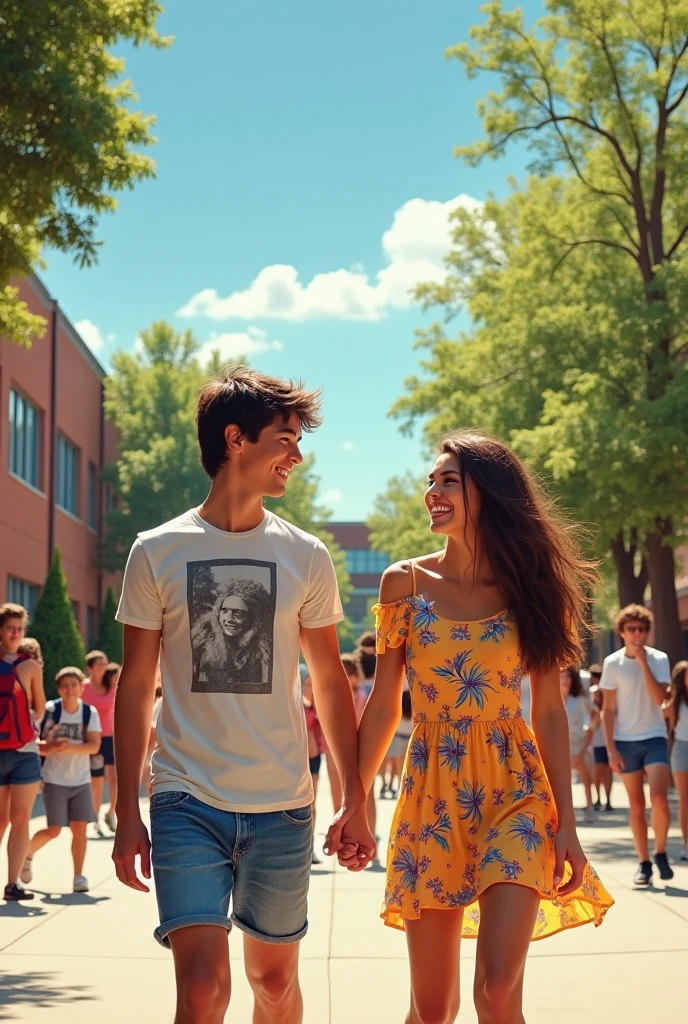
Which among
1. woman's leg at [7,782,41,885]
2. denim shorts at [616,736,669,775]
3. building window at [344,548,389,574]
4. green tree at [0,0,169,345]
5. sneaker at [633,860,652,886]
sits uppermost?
building window at [344,548,389,574]

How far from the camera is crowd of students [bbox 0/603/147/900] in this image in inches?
409

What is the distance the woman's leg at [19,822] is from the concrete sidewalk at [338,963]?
330 mm

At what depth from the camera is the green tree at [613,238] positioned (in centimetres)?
2100

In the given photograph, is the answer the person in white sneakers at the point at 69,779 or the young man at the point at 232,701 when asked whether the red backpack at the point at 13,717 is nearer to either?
the person in white sneakers at the point at 69,779

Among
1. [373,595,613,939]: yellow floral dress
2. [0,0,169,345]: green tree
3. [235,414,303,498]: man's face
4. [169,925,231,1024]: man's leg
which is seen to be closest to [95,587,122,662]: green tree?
[0,0,169,345]: green tree

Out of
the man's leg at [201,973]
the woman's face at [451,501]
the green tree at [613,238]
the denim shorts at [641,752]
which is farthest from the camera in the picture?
the green tree at [613,238]

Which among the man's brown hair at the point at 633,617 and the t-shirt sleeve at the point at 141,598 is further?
the man's brown hair at the point at 633,617

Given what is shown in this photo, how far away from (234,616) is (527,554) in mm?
1170

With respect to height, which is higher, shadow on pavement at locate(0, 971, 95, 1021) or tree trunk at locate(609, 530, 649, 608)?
tree trunk at locate(609, 530, 649, 608)

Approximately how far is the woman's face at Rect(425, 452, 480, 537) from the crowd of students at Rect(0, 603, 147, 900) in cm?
591

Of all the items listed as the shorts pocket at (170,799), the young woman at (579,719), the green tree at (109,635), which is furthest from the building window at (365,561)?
the shorts pocket at (170,799)

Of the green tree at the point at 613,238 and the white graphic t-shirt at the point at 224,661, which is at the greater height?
the green tree at the point at 613,238

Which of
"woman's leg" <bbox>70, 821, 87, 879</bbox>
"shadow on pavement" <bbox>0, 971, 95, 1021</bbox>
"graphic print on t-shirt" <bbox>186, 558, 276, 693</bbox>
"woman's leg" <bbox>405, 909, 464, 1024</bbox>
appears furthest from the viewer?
"woman's leg" <bbox>70, 821, 87, 879</bbox>

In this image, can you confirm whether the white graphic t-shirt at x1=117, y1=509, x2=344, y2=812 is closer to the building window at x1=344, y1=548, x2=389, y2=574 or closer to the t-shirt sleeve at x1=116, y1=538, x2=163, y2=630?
the t-shirt sleeve at x1=116, y1=538, x2=163, y2=630
